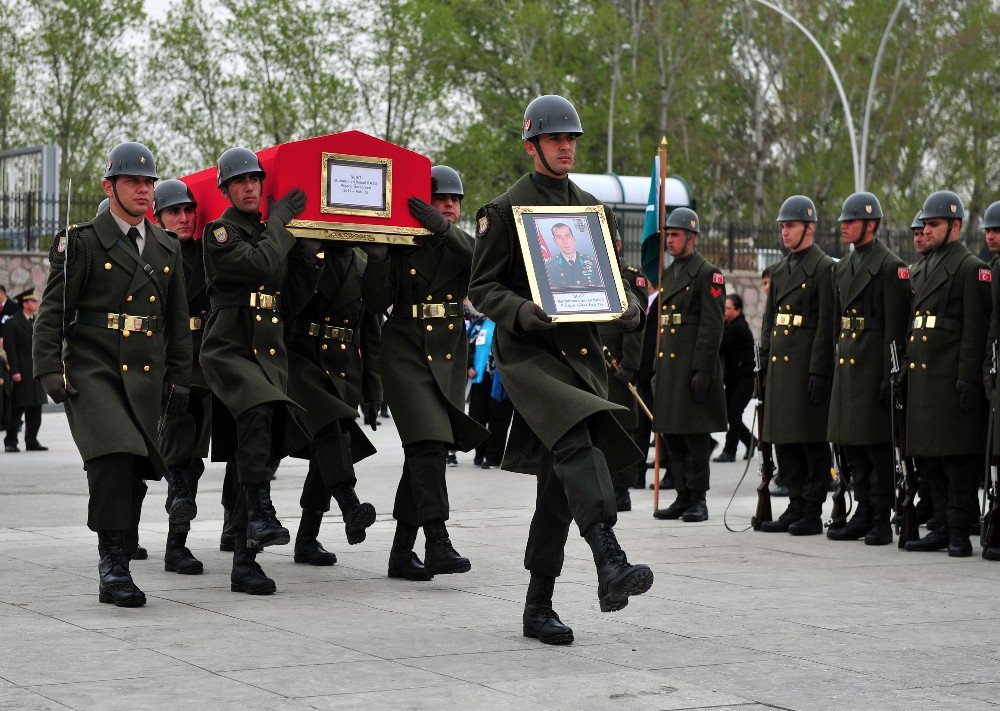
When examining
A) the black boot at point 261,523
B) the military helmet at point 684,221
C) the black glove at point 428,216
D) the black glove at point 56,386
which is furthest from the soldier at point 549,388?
the military helmet at point 684,221

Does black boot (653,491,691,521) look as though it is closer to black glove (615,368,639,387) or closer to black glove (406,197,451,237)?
black glove (615,368,639,387)

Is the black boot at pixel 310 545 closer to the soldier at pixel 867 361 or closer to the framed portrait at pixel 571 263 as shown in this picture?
the framed portrait at pixel 571 263

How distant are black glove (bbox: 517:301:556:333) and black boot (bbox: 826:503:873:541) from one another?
4.62 m

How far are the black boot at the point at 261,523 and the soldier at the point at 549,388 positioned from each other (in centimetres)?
145

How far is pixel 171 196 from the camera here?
31.1ft

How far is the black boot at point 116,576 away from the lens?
7410 millimetres

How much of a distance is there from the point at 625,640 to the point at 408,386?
2.38 metres

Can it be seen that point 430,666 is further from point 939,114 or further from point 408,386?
point 939,114

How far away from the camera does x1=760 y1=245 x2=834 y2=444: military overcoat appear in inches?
425

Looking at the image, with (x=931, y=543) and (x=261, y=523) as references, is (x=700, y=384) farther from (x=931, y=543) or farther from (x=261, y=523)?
(x=261, y=523)

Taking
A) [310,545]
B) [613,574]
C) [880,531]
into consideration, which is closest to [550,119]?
[613,574]

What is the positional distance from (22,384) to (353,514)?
11083mm

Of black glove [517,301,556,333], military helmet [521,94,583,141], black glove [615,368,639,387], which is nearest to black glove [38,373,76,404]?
black glove [517,301,556,333]

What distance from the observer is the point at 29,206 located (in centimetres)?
2973
